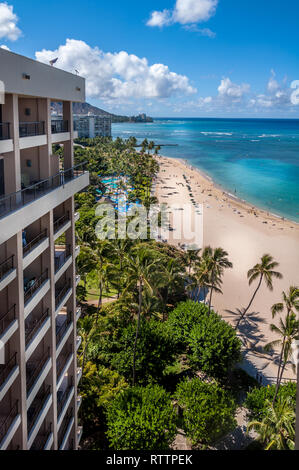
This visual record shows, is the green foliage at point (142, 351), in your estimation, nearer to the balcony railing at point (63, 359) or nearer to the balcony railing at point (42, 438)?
the balcony railing at point (63, 359)

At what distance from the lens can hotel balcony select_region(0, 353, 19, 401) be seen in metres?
10.9

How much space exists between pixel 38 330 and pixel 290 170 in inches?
5087

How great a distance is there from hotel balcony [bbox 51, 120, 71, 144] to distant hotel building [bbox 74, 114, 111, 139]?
Answer: 152 meters

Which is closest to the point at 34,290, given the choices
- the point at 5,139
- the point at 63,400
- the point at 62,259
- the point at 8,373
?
the point at 8,373

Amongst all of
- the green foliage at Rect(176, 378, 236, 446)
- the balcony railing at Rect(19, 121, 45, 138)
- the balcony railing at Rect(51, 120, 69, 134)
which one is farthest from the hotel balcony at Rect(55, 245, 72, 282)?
the green foliage at Rect(176, 378, 236, 446)

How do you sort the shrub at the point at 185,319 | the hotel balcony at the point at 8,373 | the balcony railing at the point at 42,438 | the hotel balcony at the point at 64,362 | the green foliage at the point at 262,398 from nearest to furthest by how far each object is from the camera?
the hotel balcony at the point at 8,373
the balcony railing at the point at 42,438
the hotel balcony at the point at 64,362
the green foliage at the point at 262,398
the shrub at the point at 185,319

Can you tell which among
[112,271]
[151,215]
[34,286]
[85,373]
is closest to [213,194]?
[151,215]

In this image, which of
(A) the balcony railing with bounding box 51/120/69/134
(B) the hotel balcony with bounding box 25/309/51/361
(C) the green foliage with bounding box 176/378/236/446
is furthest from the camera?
(C) the green foliage with bounding box 176/378/236/446

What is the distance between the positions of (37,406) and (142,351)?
522 inches

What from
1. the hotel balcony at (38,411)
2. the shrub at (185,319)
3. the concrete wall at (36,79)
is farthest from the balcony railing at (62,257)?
the shrub at (185,319)

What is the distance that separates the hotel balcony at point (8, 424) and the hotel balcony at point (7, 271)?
4042 millimetres

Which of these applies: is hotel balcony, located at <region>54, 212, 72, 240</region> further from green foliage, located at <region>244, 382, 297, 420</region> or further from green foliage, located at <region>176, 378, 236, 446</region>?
green foliage, located at <region>244, 382, 297, 420</region>

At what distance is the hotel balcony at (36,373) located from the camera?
42.5ft

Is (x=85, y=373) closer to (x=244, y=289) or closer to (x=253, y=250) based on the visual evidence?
(x=244, y=289)
